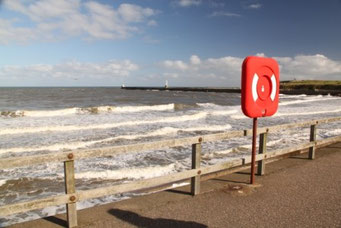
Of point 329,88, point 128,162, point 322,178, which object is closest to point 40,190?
point 128,162

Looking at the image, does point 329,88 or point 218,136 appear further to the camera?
point 329,88

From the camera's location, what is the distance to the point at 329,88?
77.0m

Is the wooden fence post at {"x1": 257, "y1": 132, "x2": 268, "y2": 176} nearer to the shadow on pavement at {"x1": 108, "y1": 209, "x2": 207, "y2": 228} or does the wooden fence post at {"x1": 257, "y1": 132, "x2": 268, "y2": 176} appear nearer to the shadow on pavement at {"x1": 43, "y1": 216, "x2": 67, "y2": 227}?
the shadow on pavement at {"x1": 108, "y1": 209, "x2": 207, "y2": 228}

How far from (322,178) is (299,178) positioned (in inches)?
17.8

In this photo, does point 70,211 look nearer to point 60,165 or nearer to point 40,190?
point 40,190

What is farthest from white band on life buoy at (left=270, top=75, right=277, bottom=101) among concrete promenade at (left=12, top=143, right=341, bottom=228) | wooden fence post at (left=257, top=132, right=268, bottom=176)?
concrete promenade at (left=12, top=143, right=341, bottom=228)

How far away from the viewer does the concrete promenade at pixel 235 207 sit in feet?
12.8

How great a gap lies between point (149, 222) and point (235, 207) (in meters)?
1.34

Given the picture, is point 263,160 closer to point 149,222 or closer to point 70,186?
point 149,222

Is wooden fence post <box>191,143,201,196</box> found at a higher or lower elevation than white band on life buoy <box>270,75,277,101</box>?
lower

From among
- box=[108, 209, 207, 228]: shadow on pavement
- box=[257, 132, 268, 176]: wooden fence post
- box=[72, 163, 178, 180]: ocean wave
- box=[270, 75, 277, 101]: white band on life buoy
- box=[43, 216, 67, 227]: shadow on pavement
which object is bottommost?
box=[72, 163, 178, 180]: ocean wave

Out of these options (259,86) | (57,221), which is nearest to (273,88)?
(259,86)

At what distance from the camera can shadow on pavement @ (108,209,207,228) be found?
3.81 meters

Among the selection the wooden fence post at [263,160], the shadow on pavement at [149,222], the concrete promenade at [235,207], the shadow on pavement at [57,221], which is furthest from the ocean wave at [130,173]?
the shadow on pavement at [57,221]
